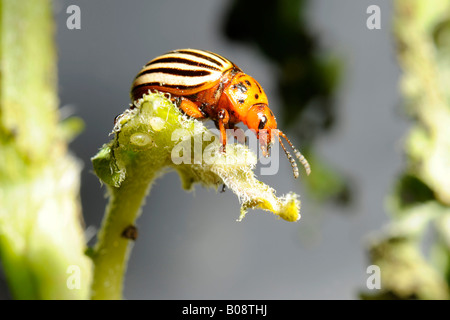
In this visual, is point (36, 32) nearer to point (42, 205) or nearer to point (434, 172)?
point (42, 205)

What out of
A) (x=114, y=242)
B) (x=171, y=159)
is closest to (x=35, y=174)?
(x=114, y=242)

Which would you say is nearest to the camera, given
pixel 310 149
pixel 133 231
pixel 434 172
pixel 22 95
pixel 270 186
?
pixel 270 186

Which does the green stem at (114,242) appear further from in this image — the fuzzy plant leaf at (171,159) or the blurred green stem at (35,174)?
the blurred green stem at (35,174)

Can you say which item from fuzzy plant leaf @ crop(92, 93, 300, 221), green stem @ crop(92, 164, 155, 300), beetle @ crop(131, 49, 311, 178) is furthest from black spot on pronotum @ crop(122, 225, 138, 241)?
beetle @ crop(131, 49, 311, 178)

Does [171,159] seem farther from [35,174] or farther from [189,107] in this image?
[35,174]

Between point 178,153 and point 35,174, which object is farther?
point 35,174

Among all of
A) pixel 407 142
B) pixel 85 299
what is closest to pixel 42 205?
pixel 85 299
